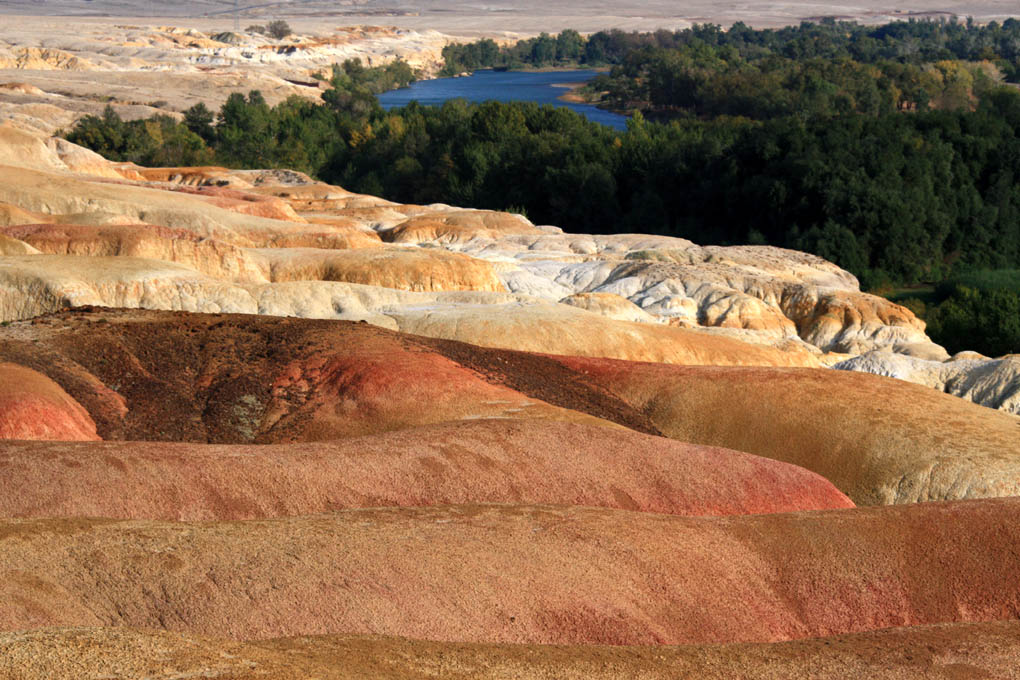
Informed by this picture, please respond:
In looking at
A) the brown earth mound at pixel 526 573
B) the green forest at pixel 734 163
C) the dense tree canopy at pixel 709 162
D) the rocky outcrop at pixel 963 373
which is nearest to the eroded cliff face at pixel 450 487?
the brown earth mound at pixel 526 573

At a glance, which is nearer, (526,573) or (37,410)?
(526,573)

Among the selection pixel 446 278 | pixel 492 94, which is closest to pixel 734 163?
pixel 446 278

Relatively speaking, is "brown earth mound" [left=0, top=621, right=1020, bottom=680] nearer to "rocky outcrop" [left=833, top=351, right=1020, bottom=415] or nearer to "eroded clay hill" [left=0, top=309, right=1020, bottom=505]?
"eroded clay hill" [left=0, top=309, right=1020, bottom=505]

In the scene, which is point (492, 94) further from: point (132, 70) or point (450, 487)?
point (450, 487)

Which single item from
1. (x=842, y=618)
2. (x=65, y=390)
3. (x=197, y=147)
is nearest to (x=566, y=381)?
(x=65, y=390)

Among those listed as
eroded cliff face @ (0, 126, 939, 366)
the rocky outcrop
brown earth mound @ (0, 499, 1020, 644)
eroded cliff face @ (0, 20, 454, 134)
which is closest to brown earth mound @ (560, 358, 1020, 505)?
eroded cliff face @ (0, 126, 939, 366)

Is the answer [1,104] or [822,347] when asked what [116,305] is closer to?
[822,347]

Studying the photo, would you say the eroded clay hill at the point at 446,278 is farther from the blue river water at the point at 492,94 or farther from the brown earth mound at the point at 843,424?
the blue river water at the point at 492,94
